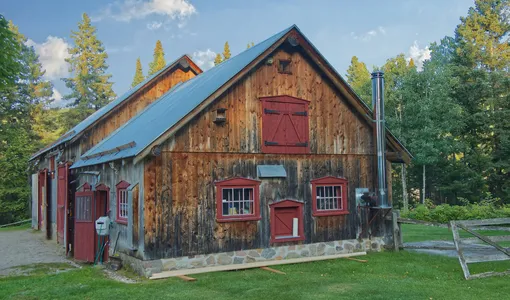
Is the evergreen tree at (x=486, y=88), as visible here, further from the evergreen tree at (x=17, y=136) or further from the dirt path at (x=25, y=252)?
the evergreen tree at (x=17, y=136)

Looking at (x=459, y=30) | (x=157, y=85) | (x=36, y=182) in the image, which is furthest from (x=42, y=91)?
(x=459, y=30)

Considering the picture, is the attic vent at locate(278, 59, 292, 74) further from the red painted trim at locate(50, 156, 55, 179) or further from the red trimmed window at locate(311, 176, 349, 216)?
the red painted trim at locate(50, 156, 55, 179)

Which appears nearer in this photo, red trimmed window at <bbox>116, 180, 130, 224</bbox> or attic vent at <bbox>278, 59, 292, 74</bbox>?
red trimmed window at <bbox>116, 180, 130, 224</bbox>

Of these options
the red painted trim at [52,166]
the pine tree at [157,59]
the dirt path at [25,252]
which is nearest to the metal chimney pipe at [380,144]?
the dirt path at [25,252]

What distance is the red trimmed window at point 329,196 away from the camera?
1503cm

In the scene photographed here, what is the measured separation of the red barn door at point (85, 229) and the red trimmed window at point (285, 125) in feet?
19.9

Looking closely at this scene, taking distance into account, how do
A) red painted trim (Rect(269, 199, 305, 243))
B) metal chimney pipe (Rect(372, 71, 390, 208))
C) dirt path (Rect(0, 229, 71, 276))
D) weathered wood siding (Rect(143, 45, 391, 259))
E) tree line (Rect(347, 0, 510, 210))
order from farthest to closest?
tree line (Rect(347, 0, 510, 210)) < dirt path (Rect(0, 229, 71, 276)) < metal chimney pipe (Rect(372, 71, 390, 208)) < red painted trim (Rect(269, 199, 305, 243)) < weathered wood siding (Rect(143, 45, 391, 259))

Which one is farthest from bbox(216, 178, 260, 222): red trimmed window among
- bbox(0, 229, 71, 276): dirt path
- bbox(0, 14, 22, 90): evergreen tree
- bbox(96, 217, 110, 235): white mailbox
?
bbox(0, 14, 22, 90): evergreen tree

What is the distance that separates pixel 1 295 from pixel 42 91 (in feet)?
135

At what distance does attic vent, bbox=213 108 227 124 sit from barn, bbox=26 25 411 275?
1.2 inches

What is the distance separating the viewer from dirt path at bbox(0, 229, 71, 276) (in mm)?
15625

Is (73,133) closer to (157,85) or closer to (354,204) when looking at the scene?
(157,85)

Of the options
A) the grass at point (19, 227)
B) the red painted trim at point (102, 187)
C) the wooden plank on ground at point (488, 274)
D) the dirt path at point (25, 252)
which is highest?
the red painted trim at point (102, 187)

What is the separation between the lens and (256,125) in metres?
14.2
